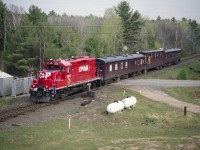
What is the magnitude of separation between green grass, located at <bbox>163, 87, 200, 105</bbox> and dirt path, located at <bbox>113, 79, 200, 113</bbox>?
1390mm

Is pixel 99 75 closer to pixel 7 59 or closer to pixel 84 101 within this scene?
pixel 84 101

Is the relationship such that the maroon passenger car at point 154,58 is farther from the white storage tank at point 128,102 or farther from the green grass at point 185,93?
the white storage tank at point 128,102

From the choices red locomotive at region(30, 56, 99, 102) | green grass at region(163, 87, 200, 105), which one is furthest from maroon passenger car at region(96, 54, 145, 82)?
green grass at region(163, 87, 200, 105)

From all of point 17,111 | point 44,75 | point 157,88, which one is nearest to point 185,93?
point 157,88

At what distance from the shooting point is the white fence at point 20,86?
36.0m

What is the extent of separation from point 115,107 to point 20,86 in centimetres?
1403

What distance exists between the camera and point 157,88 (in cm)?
4203

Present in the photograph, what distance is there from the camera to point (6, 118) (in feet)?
84.4

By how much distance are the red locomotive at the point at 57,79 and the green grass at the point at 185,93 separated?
11.7 m

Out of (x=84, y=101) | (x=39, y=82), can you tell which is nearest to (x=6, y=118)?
(x=39, y=82)

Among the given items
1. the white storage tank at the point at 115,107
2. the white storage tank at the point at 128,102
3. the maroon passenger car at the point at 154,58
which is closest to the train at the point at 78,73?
the maroon passenger car at the point at 154,58

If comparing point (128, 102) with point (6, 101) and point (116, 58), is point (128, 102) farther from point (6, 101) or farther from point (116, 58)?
point (116, 58)

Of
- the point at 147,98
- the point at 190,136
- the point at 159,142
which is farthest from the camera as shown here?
the point at 147,98

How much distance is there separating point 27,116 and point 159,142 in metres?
11.3
